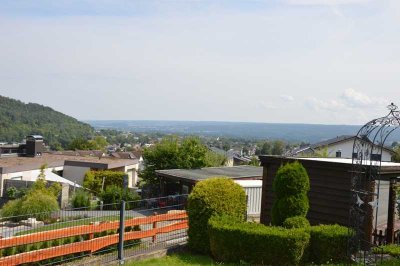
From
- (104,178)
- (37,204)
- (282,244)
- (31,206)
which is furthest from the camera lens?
(104,178)

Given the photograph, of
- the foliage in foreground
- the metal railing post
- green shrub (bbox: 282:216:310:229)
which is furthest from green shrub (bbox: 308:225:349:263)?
the metal railing post

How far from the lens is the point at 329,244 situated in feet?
39.7

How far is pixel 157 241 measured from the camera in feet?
47.3

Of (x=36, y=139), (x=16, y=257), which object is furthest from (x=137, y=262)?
(x=36, y=139)

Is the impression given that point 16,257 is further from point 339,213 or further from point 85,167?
point 85,167

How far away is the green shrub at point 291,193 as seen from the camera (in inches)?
515

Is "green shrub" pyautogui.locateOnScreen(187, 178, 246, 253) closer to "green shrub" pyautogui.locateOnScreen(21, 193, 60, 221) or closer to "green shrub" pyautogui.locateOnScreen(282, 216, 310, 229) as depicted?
"green shrub" pyautogui.locateOnScreen(282, 216, 310, 229)

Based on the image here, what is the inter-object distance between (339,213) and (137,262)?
20.2ft

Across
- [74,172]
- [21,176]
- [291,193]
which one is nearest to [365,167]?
[291,193]

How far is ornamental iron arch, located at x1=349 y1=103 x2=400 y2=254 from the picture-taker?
11703mm

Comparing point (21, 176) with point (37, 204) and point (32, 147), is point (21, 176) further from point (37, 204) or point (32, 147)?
point (37, 204)

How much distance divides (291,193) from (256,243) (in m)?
1.86

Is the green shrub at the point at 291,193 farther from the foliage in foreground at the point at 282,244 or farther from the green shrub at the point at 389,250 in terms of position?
the green shrub at the point at 389,250

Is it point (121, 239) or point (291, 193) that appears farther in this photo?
point (291, 193)
